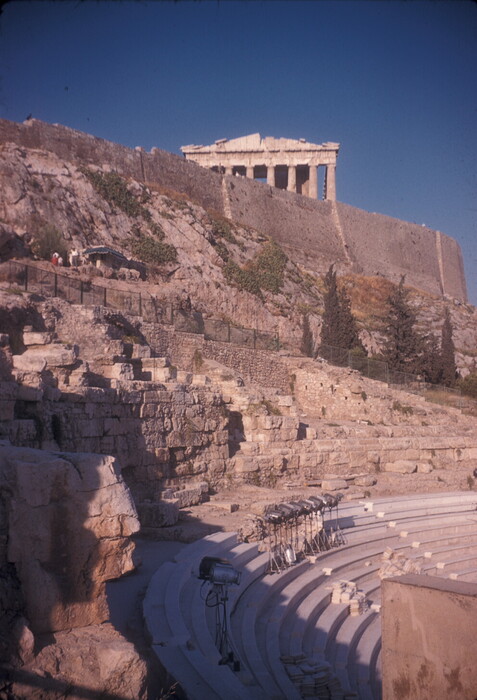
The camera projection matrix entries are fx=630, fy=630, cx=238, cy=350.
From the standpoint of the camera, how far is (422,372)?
31938 mm

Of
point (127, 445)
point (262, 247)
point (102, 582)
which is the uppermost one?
point (262, 247)

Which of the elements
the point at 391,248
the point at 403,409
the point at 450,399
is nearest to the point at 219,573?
the point at 403,409

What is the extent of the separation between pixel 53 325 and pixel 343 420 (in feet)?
37.4

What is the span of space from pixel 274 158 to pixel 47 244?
35.8 meters

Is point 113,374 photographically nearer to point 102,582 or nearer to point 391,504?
point 391,504

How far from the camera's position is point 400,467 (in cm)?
1845

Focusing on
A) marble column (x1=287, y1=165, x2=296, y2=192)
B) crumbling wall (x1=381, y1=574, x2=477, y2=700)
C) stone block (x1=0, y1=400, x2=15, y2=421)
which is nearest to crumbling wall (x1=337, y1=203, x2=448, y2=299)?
marble column (x1=287, y1=165, x2=296, y2=192)

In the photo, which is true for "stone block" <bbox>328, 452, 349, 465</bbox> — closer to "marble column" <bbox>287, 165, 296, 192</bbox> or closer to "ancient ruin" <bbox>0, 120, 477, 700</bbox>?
"ancient ruin" <bbox>0, 120, 477, 700</bbox>

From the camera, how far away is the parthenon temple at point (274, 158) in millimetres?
55062

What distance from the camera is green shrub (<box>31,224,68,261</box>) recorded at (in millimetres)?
23641

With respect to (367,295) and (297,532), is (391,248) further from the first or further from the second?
(297,532)

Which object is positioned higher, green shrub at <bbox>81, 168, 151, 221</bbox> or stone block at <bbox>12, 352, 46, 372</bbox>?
green shrub at <bbox>81, 168, 151, 221</bbox>

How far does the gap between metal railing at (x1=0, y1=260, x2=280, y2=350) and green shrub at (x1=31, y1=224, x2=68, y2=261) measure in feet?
11.0

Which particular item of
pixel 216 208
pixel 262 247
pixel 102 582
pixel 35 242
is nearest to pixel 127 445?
pixel 102 582
